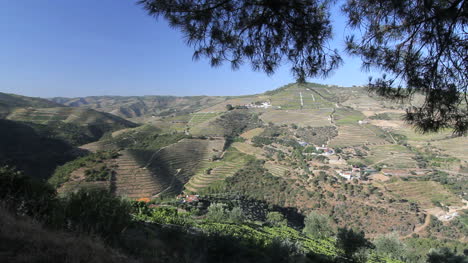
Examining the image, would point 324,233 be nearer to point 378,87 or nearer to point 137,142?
point 378,87

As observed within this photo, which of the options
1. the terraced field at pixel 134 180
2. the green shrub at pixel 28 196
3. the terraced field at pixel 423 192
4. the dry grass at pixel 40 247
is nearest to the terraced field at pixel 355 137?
the terraced field at pixel 423 192

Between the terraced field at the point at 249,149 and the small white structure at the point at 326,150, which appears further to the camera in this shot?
the terraced field at the point at 249,149

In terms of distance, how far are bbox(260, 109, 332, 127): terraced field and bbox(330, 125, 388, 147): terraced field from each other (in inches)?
294

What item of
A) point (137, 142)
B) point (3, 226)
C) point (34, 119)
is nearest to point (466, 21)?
point (3, 226)

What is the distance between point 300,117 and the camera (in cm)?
7781

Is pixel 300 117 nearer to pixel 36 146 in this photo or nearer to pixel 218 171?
pixel 218 171

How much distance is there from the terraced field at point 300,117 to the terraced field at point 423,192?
104 ft

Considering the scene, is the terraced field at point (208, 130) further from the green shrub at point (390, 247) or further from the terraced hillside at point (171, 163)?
the green shrub at point (390, 247)

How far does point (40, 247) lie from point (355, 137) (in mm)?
64909

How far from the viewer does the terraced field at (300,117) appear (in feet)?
235

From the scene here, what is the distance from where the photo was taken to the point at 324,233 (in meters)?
25.4

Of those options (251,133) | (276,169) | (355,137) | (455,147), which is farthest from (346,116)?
(276,169)

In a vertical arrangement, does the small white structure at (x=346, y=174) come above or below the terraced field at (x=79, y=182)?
below

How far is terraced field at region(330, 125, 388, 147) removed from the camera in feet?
182
